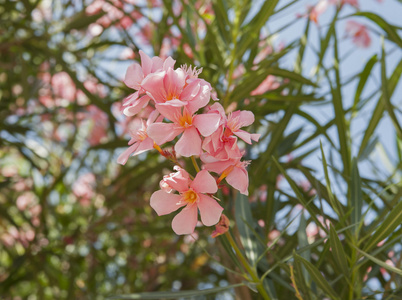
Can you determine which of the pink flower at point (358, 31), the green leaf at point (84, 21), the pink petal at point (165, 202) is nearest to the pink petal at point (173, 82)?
the pink petal at point (165, 202)

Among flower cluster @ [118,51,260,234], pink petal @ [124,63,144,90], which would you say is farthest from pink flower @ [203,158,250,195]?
pink petal @ [124,63,144,90]

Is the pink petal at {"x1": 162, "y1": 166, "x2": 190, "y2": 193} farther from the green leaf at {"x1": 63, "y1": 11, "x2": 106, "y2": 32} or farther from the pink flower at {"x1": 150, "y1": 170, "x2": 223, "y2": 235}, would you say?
the green leaf at {"x1": 63, "y1": 11, "x2": 106, "y2": 32}

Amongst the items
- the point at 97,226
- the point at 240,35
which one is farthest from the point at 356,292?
the point at 97,226

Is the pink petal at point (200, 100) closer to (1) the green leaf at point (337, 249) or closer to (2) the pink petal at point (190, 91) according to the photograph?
(2) the pink petal at point (190, 91)

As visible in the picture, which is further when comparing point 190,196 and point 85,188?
point 85,188

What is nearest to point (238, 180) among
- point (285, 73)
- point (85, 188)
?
point (285, 73)

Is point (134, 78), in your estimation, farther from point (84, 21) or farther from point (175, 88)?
point (84, 21)

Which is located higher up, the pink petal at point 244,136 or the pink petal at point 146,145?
the pink petal at point 244,136
